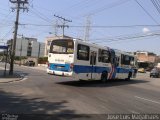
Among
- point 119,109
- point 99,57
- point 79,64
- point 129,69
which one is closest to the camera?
point 119,109

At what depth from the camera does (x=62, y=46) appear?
70.7 ft

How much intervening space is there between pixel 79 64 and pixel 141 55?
10067 cm

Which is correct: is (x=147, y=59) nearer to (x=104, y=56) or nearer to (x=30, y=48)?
(x=30, y=48)

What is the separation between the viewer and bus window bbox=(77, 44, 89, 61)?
69.3ft

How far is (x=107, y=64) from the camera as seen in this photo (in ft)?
83.8

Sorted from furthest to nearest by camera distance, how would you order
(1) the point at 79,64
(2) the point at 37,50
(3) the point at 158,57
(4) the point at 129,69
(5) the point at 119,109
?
(2) the point at 37,50, (3) the point at 158,57, (4) the point at 129,69, (1) the point at 79,64, (5) the point at 119,109

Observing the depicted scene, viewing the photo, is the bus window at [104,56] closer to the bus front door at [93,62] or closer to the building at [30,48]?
the bus front door at [93,62]

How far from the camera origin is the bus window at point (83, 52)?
2112 centimetres

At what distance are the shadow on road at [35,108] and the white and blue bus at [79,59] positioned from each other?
7331 millimetres

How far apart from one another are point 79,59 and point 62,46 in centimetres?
148

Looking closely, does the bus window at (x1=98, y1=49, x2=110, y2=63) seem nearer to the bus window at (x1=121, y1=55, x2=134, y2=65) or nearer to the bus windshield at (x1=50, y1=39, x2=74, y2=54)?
the bus windshield at (x1=50, y1=39, x2=74, y2=54)

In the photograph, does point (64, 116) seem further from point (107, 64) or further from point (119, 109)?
point (107, 64)

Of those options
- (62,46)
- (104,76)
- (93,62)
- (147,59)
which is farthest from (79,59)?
(147,59)

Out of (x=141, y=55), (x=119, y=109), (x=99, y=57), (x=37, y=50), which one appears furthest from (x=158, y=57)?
(x=119, y=109)
